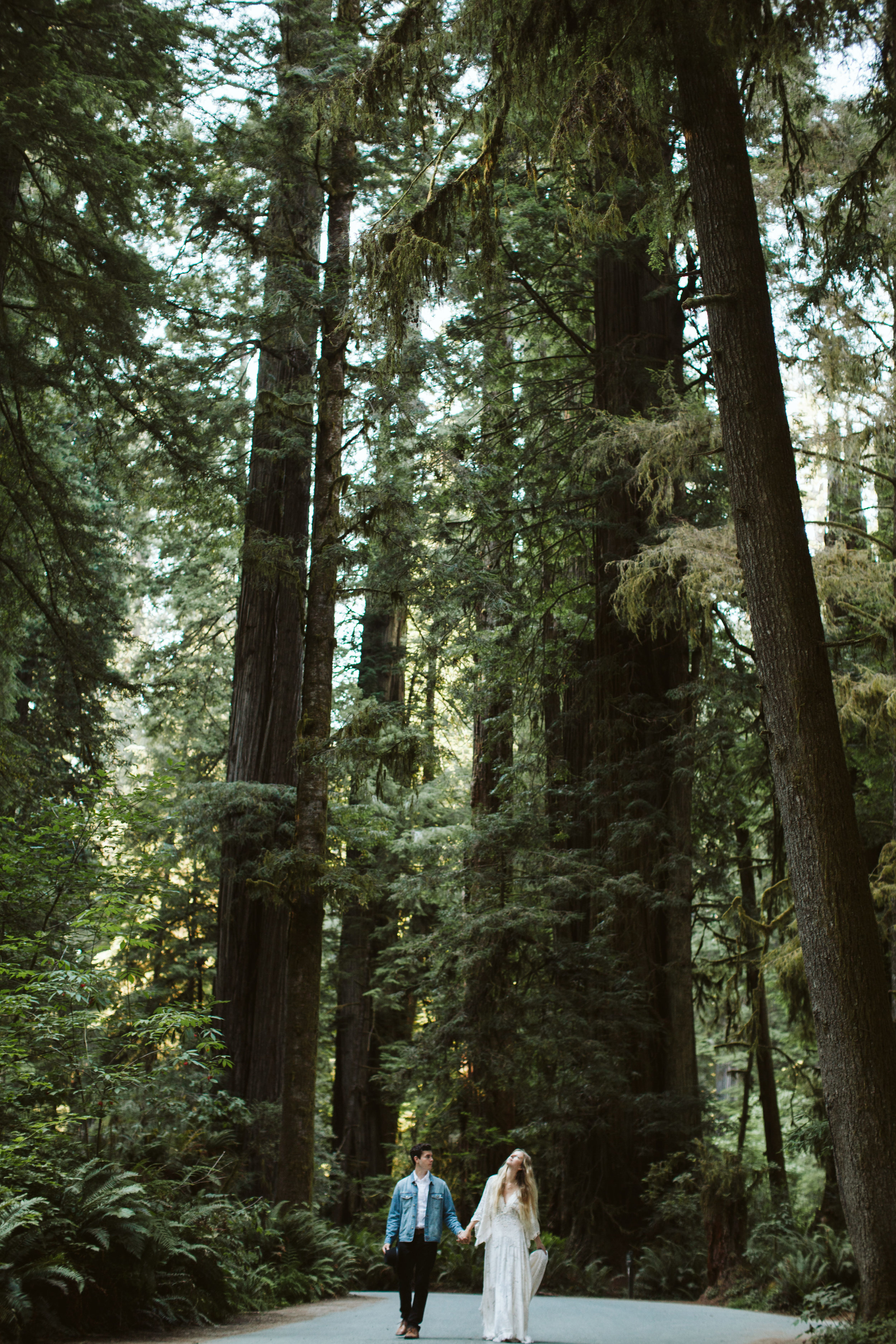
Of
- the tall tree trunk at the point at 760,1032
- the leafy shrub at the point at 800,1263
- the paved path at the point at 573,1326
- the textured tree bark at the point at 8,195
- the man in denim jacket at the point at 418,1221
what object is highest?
the textured tree bark at the point at 8,195

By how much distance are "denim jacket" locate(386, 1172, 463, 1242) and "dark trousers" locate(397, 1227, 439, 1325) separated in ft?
0.13

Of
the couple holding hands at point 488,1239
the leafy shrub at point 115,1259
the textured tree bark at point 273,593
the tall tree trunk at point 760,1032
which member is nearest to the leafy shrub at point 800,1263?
the tall tree trunk at point 760,1032

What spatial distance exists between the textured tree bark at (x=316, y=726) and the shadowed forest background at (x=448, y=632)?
6cm

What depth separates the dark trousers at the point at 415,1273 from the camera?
7.66 meters

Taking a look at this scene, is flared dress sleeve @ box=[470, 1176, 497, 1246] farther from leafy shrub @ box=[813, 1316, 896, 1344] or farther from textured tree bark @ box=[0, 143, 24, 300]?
textured tree bark @ box=[0, 143, 24, 300]

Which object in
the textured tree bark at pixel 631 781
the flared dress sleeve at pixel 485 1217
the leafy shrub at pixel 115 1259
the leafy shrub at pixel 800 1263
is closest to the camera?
the leafy shrub at pixel 115 1259

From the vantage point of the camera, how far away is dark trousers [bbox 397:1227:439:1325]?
7.66m

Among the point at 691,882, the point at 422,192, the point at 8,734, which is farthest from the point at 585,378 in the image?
the point at 8,734

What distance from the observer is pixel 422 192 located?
38.2 ft

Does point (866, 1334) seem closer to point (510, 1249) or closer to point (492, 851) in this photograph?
point (510, 1249)

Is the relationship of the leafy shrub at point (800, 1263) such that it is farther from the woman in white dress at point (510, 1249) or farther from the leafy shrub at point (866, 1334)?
the leafy shrub at point (866, 1334)

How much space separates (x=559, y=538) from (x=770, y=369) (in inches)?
390

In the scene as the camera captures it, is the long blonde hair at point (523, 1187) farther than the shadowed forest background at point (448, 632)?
Yes

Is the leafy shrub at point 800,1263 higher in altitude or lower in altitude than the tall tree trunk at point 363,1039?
lower
